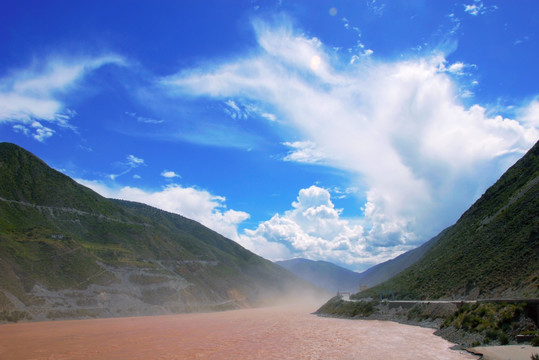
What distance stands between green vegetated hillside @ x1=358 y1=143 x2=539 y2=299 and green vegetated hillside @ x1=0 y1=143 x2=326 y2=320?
58378 mm

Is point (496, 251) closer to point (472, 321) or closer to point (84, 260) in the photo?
point (472, 321)

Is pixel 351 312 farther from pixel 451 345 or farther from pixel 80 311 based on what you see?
pixel 80 311

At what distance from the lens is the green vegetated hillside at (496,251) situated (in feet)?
118

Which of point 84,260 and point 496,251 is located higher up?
point 496,251

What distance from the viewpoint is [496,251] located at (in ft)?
142

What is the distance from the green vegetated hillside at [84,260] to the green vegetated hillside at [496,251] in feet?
192

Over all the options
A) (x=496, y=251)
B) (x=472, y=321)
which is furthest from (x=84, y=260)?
(x=472, y=321)

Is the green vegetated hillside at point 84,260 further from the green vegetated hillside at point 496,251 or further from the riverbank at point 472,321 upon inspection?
the riverbank at point 472,321

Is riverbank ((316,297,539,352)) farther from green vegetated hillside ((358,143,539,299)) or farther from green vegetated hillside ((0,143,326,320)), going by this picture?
green vegetated hillside ((0,143,326,320))

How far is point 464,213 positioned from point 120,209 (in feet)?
355

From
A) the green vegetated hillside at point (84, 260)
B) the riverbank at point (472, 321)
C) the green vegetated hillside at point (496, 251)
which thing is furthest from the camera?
the green vegetated hillside at point (84, 260)

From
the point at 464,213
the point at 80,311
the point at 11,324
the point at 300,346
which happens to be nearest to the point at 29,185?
the point at 80,311

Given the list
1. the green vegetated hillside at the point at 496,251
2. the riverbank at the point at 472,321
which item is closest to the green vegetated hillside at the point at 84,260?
the green vegetated hillside at the point at 496,251

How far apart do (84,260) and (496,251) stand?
83.3 m
